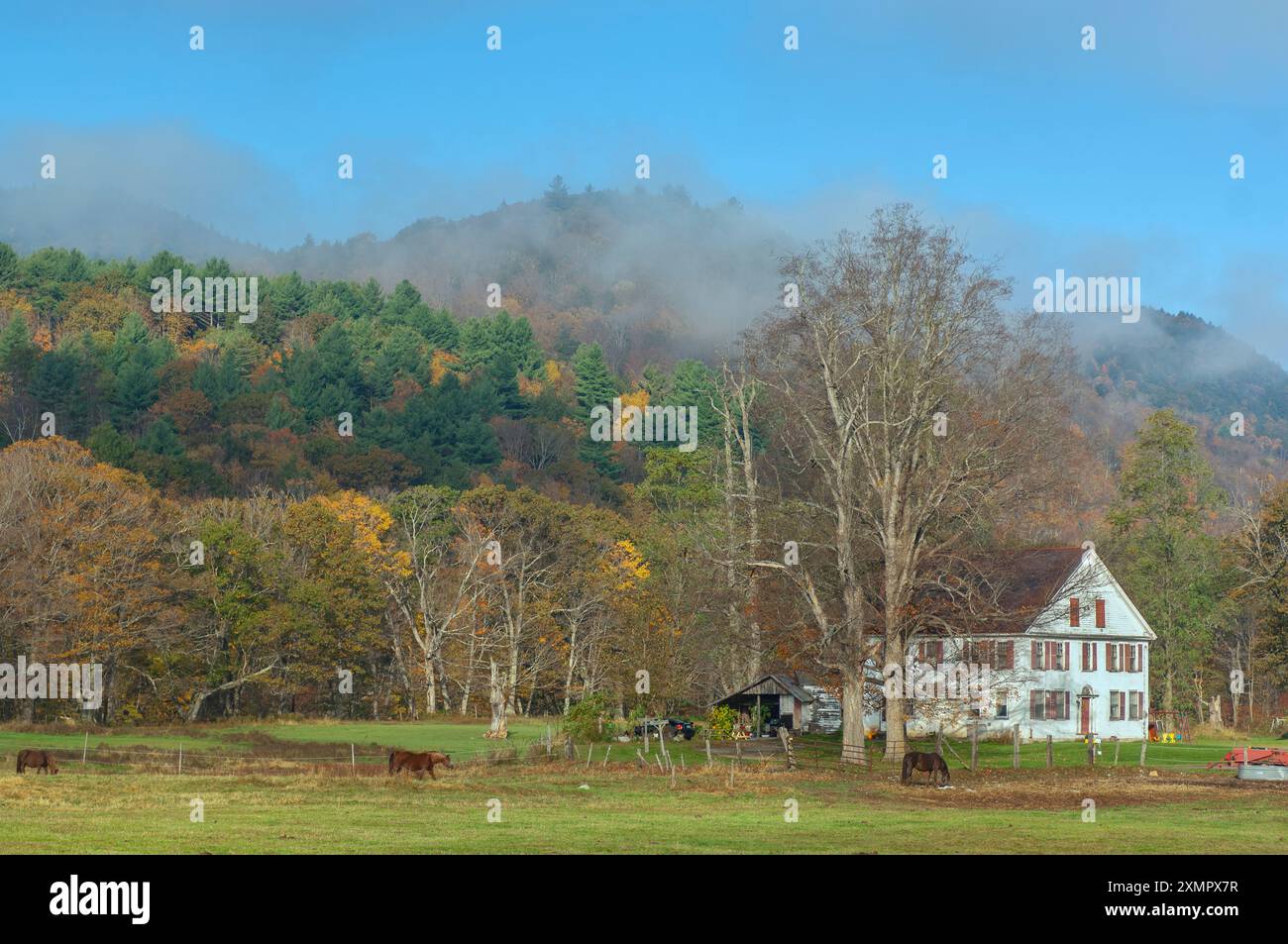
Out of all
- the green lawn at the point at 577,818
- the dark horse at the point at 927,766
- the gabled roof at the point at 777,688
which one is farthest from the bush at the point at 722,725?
the dark horse at the point at 927,766

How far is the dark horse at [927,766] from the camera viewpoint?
128ft

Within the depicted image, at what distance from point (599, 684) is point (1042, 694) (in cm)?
2731

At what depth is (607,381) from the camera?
502 feet

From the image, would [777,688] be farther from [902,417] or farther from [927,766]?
[927,766]

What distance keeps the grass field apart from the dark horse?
42cm

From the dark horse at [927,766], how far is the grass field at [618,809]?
424mm

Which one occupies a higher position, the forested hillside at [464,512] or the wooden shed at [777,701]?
the forested hillside at [464,512]

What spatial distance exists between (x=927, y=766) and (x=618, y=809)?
1071 centimetres

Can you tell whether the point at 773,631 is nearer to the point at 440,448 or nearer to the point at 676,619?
the point at 676,619

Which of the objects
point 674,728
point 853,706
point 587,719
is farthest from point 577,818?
point 674,728

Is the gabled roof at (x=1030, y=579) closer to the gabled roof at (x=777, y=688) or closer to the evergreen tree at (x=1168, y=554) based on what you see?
the gabled roof at (x=777, y=688)

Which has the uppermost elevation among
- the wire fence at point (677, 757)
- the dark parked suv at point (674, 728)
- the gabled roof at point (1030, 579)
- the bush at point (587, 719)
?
the gabled roof at point (1030, 579)

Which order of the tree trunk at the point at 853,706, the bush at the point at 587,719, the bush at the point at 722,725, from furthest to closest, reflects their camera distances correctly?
the bush at the point at 722,725 < the bush at the point at 587,719 < the tree trunk at the point at 853,706

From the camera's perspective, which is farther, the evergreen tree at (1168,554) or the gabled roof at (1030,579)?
the evergreen tree at (1168,554)
